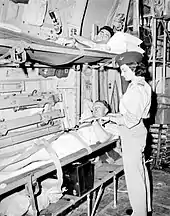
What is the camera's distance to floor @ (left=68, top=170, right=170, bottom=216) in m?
3.36

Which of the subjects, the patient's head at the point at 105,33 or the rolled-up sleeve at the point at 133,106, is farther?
the patient's head at the point at 105,33

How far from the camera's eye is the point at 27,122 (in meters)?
3.17

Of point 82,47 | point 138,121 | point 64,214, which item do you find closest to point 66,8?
point 82,47

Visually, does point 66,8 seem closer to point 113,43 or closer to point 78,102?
point 113,43

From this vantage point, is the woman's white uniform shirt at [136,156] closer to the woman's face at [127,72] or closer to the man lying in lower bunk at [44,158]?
the woman's face at [127,72]

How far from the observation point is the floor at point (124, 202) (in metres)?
3.36

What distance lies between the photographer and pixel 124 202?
3.63m

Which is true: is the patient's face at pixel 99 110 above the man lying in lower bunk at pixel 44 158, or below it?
above

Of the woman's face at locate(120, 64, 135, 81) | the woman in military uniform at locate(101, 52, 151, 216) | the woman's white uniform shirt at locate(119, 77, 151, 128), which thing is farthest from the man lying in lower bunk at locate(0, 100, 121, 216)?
the woman's face at locate(120, 64, 135, 81)

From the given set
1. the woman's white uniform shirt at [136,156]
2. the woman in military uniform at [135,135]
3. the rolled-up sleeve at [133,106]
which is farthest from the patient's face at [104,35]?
the rolled-up sleeve at [133,106]

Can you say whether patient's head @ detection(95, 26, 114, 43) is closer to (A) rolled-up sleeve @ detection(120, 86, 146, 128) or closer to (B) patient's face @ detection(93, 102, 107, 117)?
(B) patient's face @ detection(93, 102, 107, 117)

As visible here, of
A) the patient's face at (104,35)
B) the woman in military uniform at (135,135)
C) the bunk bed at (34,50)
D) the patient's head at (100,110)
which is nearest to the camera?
the bunk bed at (34,50)

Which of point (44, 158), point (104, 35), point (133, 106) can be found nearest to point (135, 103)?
point (133, 106)

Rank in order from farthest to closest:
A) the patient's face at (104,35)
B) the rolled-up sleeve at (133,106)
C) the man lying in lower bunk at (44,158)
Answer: the patient's face at (104,35) < the rolled-up sleeve at (133,106) < the man lying in lower bunk at (44,158)
